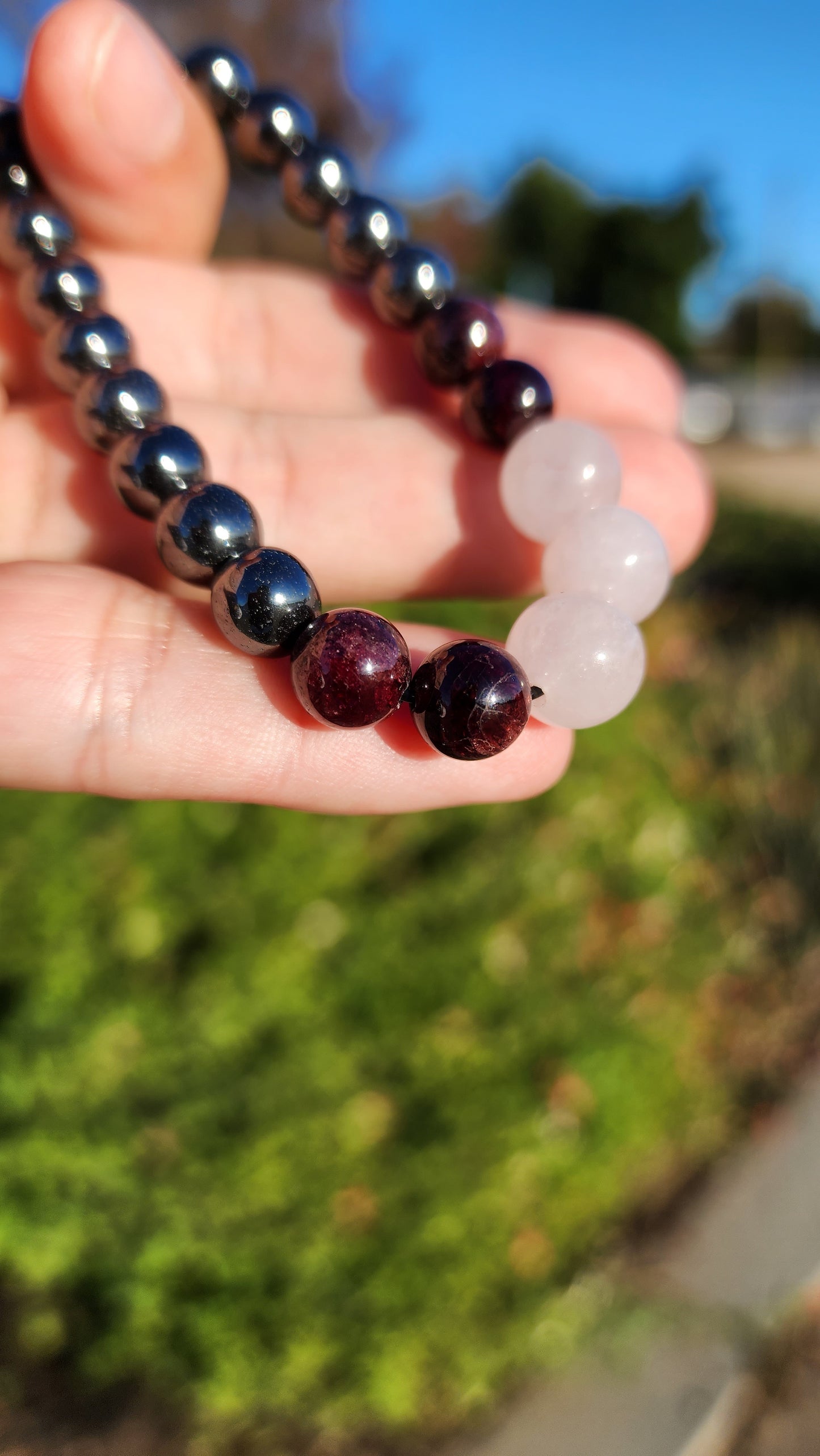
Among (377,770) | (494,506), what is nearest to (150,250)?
(494,506)

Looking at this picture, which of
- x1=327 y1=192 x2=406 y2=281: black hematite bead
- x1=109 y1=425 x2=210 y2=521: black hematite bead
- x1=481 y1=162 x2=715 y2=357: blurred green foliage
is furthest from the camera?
x1=481 y1=162 x2=715 y2=357: blurred green foliage

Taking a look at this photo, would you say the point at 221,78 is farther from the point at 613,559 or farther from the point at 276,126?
the point at 613,559

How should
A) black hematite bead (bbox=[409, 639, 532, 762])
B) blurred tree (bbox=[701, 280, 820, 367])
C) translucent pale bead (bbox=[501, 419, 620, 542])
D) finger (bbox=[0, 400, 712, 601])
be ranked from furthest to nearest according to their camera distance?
blurred tree (bbox=[701, 280, 820, 367]) → finger (bbox=[0, 400, 712, 601]) → translucent pale bead (bbox=[501, 419, 620, 542]) → black hematite bead (bbox=[409, 639, 532, 762])

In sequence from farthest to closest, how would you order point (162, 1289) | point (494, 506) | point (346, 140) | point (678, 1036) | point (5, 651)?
point (346, 140)
point (678, 1036)
point (494, 506)
point (162, 1289)
point (5, 651)

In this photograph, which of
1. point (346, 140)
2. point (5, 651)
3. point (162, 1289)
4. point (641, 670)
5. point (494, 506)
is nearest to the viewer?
point (5, 651)

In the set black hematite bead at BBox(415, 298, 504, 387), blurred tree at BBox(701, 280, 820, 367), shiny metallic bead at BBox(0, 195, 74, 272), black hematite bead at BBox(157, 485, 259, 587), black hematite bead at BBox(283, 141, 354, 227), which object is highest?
blurred tree at BBox(701, 280, 820, 367)

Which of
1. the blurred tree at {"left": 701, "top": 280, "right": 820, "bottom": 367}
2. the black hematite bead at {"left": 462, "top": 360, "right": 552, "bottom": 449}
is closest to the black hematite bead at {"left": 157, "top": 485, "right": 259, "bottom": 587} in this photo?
the black hematite bead at {"left": 462, "top": 360, "right": 552, "bottom": 449}

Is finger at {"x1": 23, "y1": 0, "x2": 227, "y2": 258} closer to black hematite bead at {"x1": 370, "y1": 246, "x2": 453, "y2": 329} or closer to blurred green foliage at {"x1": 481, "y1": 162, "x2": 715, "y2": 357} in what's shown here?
black hematite bead at {"x1": 370, "y1": 246, "x2": 453, "y2": 329}

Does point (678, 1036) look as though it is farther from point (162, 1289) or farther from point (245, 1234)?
point (162, 1289)
